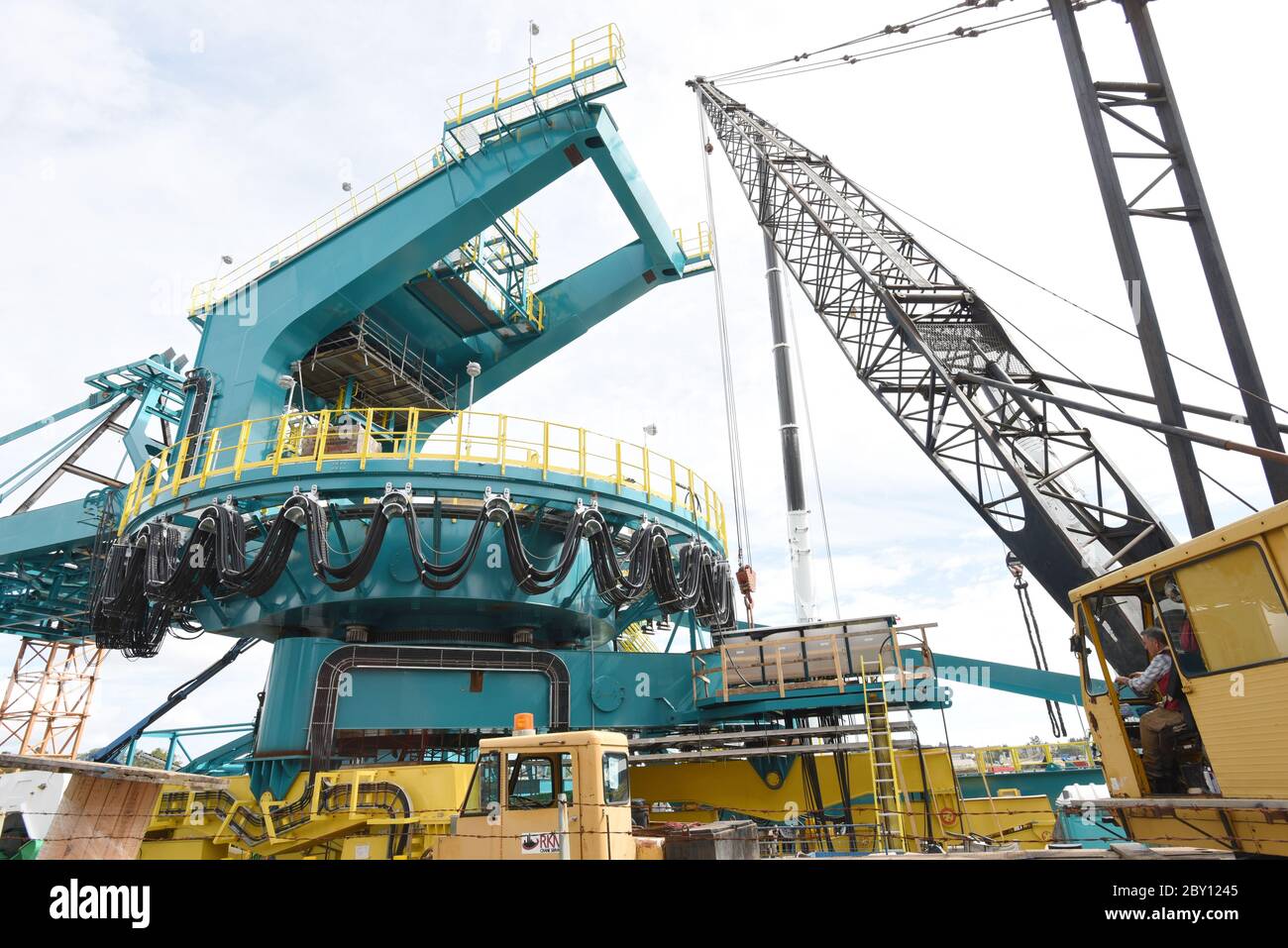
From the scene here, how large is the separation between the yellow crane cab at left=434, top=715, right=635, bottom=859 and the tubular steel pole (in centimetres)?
803

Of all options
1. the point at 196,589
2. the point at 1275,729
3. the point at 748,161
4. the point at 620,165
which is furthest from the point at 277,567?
the point at 748,161

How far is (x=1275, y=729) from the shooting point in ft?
19.2

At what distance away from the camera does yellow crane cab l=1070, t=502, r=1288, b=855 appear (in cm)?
584

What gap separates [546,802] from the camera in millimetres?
8570

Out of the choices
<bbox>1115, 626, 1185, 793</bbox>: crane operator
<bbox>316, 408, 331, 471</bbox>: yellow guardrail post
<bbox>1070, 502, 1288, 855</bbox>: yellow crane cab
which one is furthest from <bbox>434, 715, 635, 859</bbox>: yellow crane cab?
<bbox>316, 408, 331, 471</bbox>: yellow guardrail post

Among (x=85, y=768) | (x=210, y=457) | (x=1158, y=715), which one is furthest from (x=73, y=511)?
(x=1158, y=715)

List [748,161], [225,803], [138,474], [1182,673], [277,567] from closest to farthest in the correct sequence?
[1182,673] < [225,803] < [277,567] < [138,474] < [748,161]

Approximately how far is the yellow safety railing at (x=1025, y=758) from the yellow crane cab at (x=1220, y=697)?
28.9 ft

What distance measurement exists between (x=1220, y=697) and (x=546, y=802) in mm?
6812

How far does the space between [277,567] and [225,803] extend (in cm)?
430

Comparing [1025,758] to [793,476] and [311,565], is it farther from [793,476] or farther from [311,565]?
[311,565]

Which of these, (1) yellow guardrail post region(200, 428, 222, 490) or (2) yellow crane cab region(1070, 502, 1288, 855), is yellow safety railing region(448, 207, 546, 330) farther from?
(2) yellow crane cab region(1070, 502, 1288, 855)
